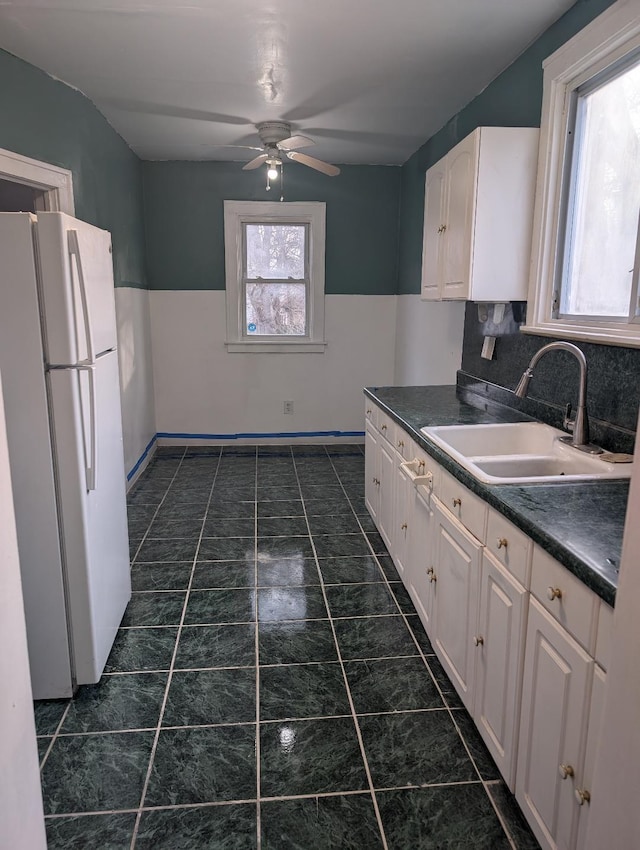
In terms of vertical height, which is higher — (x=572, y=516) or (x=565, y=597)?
(x=572, y=516)

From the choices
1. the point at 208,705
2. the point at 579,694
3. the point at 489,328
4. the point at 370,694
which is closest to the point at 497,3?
the point at 489,328

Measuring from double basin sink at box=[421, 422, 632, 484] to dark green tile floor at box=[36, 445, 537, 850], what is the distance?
81cm

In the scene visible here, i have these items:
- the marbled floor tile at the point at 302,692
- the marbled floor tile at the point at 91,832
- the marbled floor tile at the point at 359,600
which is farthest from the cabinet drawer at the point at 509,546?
the marbled floor tile at the point at 91,832

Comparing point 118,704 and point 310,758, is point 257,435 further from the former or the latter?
point 310,758

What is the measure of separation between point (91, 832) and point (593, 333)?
2.21 metres

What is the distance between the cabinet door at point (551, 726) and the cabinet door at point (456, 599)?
35 cm

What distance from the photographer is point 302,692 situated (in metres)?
2.14

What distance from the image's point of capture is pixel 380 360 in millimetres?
5555

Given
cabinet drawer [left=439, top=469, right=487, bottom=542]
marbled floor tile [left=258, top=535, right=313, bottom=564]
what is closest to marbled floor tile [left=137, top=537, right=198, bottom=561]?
marbled floor tile [left=258, top=535, right=313, bottom=564]

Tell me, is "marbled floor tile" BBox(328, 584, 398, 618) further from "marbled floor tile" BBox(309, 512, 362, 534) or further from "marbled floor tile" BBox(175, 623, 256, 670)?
"marbled floor tile" BBox(309, 512, 362, 534)

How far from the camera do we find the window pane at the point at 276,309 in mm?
5359

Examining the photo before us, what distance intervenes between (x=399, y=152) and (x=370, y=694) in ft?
13.4

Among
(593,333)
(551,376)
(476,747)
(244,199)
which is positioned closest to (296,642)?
(476,747)

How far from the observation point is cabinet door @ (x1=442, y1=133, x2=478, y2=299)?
259 cm
